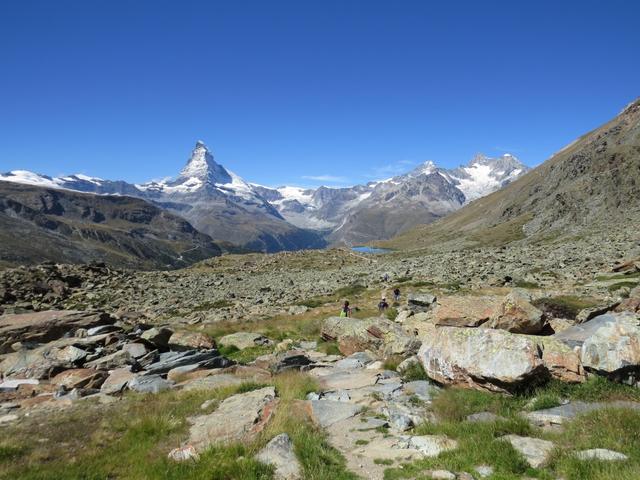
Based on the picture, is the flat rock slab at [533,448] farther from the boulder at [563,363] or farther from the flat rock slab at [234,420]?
the flat rock slab at [234,420]

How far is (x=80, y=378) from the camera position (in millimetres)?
17328

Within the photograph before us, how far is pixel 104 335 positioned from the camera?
898 inches

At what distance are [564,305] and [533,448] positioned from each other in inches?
708

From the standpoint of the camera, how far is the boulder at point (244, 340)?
25.8 m

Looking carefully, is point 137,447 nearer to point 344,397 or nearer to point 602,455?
point 344,397

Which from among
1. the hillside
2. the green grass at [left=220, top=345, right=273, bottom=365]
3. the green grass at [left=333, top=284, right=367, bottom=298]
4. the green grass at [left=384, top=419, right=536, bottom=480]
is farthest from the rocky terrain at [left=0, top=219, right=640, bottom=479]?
the hillside

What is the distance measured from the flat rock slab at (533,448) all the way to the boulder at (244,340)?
18.4 metres

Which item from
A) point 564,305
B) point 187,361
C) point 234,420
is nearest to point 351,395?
point 234,420

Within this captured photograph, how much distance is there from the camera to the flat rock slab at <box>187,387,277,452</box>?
1111 cm

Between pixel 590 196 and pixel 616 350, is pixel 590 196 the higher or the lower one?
→ the higher one

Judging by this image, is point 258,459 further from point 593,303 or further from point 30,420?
point 593,303

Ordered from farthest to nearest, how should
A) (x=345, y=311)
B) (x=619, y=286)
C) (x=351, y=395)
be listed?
1. (x=345, y=311)
2. (x=619, y=286)
3. (x=351, y=395)

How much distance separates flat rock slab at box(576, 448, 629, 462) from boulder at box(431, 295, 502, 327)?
32.4 feet

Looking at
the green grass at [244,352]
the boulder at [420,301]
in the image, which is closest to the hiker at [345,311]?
the boulder at [420,301]
